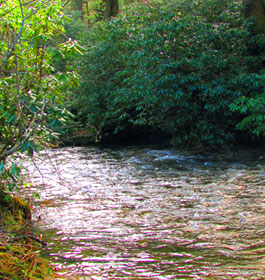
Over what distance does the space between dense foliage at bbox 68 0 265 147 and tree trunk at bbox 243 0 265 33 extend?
304mm

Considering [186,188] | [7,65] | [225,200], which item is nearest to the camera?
[7,65]

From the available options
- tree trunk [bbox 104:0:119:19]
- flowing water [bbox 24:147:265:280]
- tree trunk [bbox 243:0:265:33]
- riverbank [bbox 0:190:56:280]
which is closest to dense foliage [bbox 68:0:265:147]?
tree trunk [bbox 243:0:265:33]

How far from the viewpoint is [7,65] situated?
564 centimetres

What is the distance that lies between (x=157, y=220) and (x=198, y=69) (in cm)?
738

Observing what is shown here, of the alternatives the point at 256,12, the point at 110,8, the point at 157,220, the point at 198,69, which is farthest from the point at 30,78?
the point at 110,8

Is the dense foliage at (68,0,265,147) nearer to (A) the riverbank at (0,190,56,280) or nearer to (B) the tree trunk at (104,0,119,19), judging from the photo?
(B) the tree trunk at (104,0,119,19)

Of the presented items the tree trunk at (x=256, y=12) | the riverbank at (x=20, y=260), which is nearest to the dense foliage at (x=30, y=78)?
the riverbank at (x=20, y=260)

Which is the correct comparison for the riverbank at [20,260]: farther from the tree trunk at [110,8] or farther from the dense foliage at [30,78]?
the tree trunk at [110,8]

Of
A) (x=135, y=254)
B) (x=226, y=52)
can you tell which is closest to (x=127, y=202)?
(x=135, y=254)

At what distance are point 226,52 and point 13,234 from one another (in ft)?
33.3

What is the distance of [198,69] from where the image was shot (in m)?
12.7

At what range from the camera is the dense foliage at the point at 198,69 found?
12.2 m

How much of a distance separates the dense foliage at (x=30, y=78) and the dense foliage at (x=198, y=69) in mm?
7114

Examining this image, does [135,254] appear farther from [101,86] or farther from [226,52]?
[101,86]
